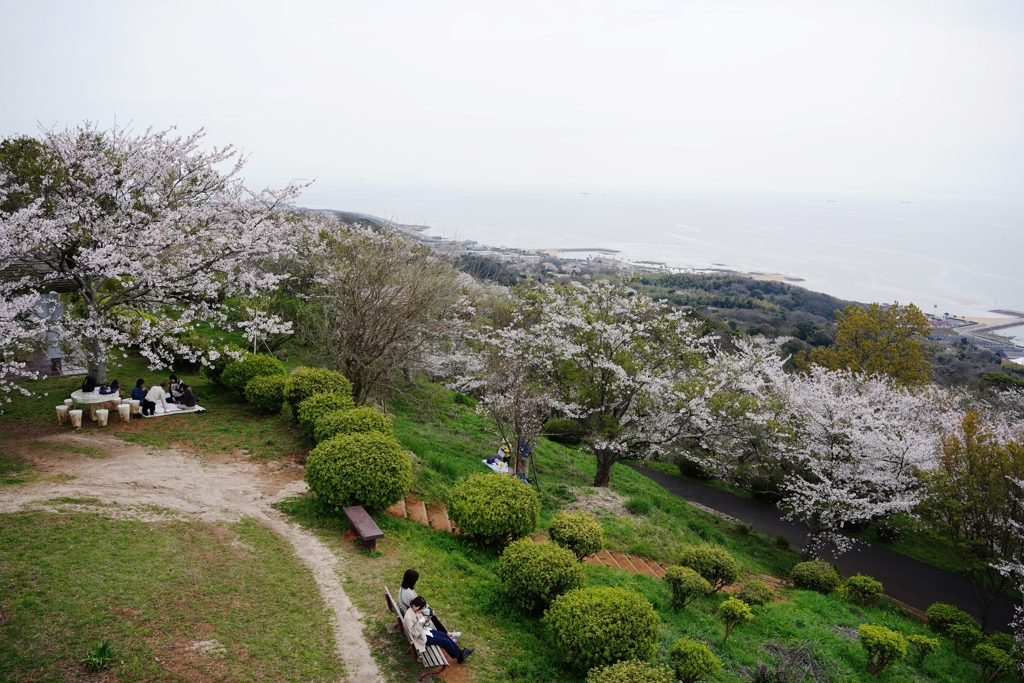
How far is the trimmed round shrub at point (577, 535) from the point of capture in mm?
9109

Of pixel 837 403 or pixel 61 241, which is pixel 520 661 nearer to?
pixel 61 241

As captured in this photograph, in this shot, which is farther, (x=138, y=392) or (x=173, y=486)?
(x=138, y=392)

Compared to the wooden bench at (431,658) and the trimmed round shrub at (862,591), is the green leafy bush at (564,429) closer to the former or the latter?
the trimmed round shrub at (862,591)

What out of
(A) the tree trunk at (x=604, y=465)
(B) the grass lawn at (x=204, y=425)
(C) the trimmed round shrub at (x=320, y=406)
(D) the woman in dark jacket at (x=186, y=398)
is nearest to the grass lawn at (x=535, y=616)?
(A) the tree trunk at (x=604, y=465)

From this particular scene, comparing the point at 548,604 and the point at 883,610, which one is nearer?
the point at 548,604

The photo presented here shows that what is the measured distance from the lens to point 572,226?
10038 cm

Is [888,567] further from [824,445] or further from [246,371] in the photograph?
[246,371]

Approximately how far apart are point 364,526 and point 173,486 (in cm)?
376

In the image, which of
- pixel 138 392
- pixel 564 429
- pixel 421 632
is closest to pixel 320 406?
pixel 138 392

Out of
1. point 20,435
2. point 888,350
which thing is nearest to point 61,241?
point 20,435

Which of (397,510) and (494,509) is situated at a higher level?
(494,509)

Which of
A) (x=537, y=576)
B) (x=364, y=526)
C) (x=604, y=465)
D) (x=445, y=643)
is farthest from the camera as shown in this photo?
(x=604, y=465)

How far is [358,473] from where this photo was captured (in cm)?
912

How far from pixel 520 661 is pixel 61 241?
11185 mm
